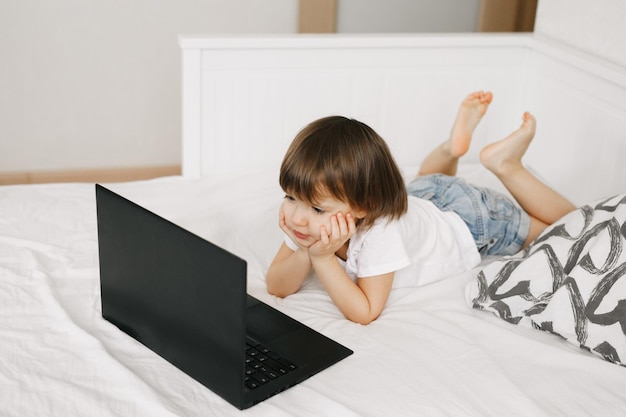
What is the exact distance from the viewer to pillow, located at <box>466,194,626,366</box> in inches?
48.8

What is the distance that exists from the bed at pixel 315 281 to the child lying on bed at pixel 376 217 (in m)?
0.05

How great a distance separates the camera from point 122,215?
3.75 ft

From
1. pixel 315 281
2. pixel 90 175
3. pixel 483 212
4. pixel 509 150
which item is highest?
pixel 509 150

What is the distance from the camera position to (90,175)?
257 cm

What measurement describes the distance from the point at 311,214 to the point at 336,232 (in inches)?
2.2

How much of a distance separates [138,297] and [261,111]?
2.96ft

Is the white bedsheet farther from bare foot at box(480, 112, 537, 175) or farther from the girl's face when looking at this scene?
bare foot at box(480, 112, 537, 175)

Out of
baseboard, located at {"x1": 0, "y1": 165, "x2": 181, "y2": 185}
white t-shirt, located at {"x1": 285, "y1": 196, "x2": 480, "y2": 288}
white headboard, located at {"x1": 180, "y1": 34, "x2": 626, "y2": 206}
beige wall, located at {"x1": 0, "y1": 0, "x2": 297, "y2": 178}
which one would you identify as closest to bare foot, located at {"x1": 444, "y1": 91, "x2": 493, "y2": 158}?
white t-shirt, located at {"x1": 285, "y1": 196, "x2": 480, "y2": 288}

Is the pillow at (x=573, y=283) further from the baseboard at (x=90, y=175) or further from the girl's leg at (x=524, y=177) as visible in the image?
the baseboard at (x=90, y=175)

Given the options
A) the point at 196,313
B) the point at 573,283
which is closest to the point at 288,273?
the point at 196,313

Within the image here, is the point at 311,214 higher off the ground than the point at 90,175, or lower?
higher

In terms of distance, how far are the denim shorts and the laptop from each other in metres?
0.49

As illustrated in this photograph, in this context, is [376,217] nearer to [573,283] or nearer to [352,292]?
[352,292]

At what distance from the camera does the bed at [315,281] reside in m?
1.11
